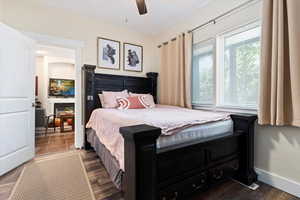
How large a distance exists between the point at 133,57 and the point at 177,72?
1.17 m

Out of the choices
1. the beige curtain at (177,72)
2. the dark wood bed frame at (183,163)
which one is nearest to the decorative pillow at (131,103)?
the beige curtain at (177,72)

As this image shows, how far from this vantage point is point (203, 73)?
277 cm

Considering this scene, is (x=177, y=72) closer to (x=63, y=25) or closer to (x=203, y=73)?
(x=203, y=73)

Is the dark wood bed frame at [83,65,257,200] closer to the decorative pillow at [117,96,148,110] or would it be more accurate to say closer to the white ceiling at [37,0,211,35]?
the decorative pillow at [117,96,148,110]

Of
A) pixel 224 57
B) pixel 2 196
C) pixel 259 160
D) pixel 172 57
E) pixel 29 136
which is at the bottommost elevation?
pixel 2 196

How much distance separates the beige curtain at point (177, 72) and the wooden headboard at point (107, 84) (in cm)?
31

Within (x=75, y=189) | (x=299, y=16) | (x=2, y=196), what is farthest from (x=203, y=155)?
(x=2, y=196)

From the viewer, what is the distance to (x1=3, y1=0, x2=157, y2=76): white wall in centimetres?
249

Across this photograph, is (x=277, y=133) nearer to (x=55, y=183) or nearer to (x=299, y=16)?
(x=299, y=16)

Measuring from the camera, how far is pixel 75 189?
1.64 meters

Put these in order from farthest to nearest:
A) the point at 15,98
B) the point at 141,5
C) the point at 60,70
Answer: the point at 60,70, the point at 15,98, the point at 141,5

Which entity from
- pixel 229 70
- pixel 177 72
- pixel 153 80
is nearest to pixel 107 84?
pixel 153 80

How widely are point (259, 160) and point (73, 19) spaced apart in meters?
3.79

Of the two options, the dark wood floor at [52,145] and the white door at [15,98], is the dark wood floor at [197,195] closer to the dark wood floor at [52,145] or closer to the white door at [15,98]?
the white door at [15,98]
